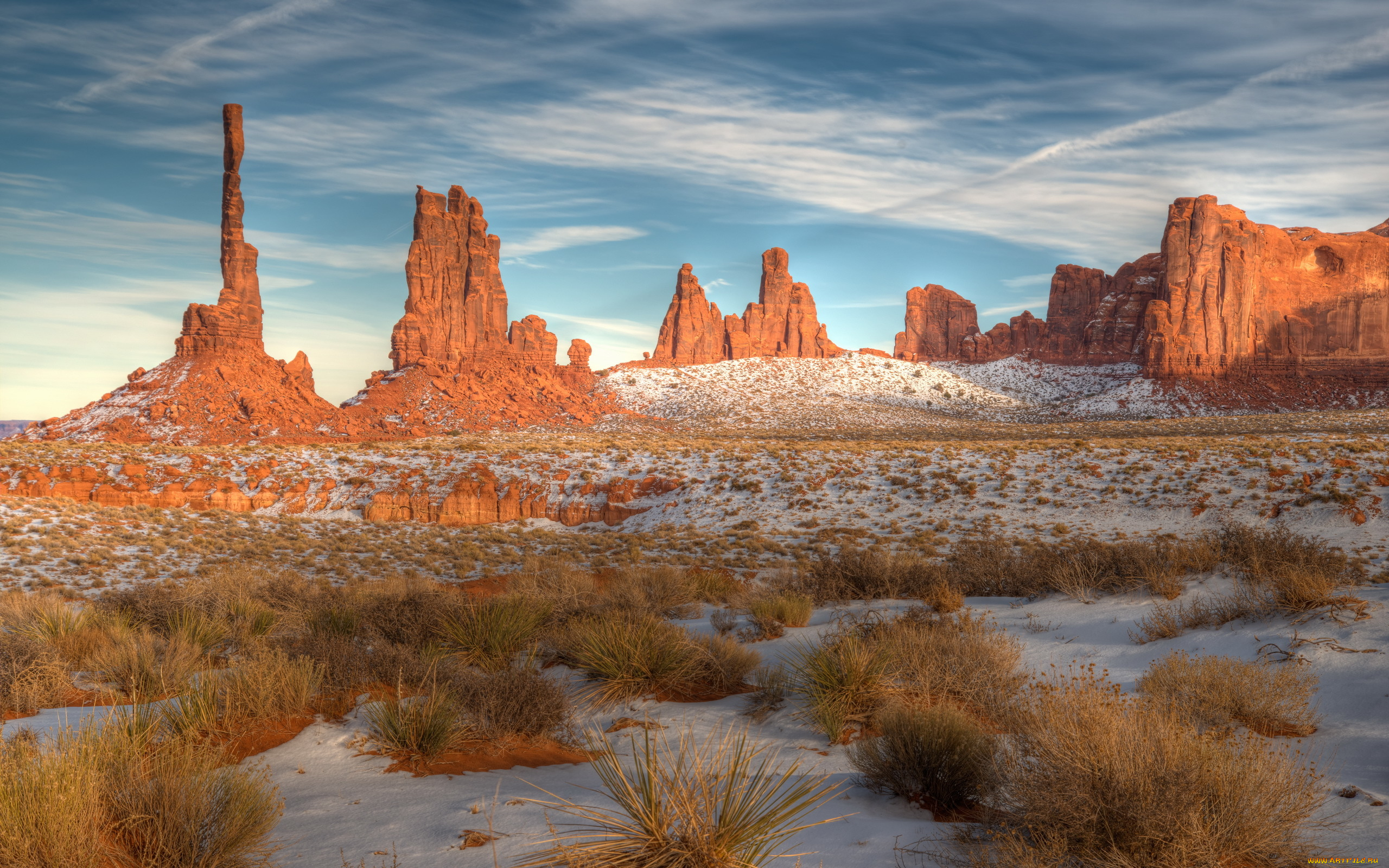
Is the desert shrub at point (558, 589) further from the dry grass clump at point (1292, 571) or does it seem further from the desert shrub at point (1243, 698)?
the dry grass clump at point (1292, 571)

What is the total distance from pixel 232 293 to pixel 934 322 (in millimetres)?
106334

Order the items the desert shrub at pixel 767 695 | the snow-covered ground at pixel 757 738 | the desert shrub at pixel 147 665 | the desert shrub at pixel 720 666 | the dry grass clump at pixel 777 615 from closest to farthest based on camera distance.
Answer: the snow-covered ground at pixel 757 738, the desert shrub at pixel 767 695, the desert shrub at pixel 147 665, the desert shrub at pixel 720 666, the dry grass clump at pixel 777 615

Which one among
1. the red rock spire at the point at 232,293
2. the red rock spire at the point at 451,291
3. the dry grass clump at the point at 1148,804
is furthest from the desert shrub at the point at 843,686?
the red rock spire at the point at 451,291

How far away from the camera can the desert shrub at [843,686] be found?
539 centimetres

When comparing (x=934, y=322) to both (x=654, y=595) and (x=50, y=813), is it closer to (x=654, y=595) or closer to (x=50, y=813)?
(x=654, y=595)

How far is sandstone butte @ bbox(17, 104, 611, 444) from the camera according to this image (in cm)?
5666

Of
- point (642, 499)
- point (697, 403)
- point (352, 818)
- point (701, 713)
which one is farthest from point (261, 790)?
point (697, 403)

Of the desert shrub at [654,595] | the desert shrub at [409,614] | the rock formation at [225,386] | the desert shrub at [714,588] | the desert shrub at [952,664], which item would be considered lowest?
the desert shrub at [714,588]

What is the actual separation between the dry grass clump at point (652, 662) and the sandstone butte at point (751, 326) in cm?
10954

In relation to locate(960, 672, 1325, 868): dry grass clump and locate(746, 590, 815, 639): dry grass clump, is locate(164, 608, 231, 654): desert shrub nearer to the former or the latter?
locate(746, 590, 815, 639): dry grass clump

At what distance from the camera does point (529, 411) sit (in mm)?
74750

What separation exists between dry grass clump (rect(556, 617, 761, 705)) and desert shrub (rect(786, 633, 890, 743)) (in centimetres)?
89

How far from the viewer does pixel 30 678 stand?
630 centimetres

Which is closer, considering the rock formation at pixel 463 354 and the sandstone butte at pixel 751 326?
the rock formation at pixel 463 354
